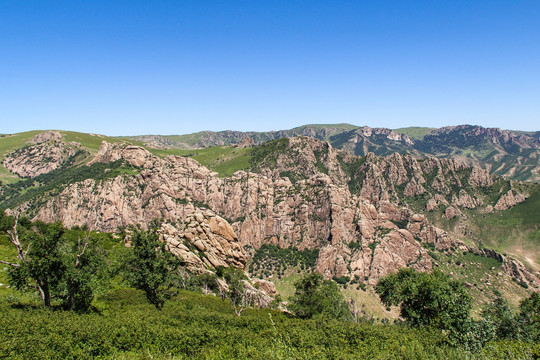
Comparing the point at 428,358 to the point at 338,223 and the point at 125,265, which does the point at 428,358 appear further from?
the point at 338,223

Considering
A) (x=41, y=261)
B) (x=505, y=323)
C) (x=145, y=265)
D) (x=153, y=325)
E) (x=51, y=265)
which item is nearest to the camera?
(x=41, y=261)

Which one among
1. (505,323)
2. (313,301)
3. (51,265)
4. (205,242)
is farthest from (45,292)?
(505,323)

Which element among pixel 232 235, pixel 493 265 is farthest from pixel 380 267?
pixel 232 235

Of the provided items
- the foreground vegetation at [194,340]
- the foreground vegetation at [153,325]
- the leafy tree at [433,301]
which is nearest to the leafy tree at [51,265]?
the foreground vegetation at [153,325]

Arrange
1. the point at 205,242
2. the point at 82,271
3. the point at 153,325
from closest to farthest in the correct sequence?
the point at 153,325
the point at 82,271
the point at 205,242

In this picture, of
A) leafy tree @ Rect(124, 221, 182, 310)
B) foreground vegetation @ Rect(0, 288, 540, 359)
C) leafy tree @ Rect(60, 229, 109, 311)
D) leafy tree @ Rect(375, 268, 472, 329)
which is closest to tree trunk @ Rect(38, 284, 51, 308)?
foreground vegetation @ Rect(0, 288, 540, 359)

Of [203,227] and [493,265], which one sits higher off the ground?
[203,227]

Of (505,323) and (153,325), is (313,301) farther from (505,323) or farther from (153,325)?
(153,325)

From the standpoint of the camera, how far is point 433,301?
47.6 m

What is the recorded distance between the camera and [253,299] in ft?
257

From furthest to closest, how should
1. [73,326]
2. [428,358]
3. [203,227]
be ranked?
[203,227], [428,358], [73,326]

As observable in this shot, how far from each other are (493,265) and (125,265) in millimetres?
222330

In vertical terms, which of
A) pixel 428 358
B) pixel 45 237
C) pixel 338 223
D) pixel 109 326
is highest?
pixel 45 237

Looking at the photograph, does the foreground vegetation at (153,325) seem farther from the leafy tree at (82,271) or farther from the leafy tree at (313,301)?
the leafy tree at (313,301)
